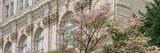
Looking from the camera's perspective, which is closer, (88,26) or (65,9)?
(88,26)

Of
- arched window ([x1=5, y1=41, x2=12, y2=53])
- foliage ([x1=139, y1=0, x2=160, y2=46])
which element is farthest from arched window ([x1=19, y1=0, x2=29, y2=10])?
foliage ([x1=139, y1=0, x2=160, y2=46])

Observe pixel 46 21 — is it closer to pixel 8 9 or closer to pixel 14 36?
Answer: pixel 14 36

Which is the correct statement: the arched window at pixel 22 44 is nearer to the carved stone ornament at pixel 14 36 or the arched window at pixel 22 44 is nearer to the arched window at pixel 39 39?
the carved stone ornament at pixel 14 36

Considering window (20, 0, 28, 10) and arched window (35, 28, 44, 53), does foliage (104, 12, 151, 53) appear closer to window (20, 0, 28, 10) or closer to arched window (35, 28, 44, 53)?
arched window (35, 28, 44, 53)

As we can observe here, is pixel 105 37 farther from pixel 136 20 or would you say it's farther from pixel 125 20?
pixel 125 20

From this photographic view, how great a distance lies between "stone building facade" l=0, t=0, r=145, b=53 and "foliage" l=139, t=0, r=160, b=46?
437 cm

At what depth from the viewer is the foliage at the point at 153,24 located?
33656 mm

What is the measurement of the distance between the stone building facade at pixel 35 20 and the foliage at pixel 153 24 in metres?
4.37

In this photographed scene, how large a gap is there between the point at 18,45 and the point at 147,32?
20617mm

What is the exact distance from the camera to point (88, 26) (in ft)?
102

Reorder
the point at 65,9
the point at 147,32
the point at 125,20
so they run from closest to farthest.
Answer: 1. the point at 147,32
2. the point at 125,20
3. the point at 65,9

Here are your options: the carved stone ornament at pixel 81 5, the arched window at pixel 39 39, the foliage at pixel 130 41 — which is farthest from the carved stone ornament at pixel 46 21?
the foliage at pixel 130 41

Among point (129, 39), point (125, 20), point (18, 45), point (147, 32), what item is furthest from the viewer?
point (18, 45)

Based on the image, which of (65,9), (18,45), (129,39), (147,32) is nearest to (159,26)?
(147,32)
